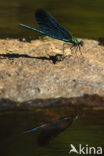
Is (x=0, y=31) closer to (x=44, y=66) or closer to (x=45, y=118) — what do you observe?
(x=44, y=66)

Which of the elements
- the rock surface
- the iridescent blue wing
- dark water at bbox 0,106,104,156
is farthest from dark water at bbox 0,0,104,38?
dark water at bbox 0,106,104,156

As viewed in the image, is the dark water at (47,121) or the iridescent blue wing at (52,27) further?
the iridescent blue wing at (52,27)

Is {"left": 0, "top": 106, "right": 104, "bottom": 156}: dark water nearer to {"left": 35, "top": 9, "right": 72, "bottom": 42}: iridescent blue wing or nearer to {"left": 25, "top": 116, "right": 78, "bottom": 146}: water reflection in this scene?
{"left": 25, "top": 116, "right": 78, "bottom": 146}: water reflection

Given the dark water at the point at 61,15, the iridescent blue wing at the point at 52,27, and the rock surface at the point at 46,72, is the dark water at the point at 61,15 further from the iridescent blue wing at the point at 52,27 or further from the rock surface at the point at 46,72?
the iridescent blue wing at the point at 52,27

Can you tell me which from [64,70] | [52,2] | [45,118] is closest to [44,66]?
[64,70]

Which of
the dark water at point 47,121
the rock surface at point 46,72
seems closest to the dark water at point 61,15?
the rock surface at point 46,72
